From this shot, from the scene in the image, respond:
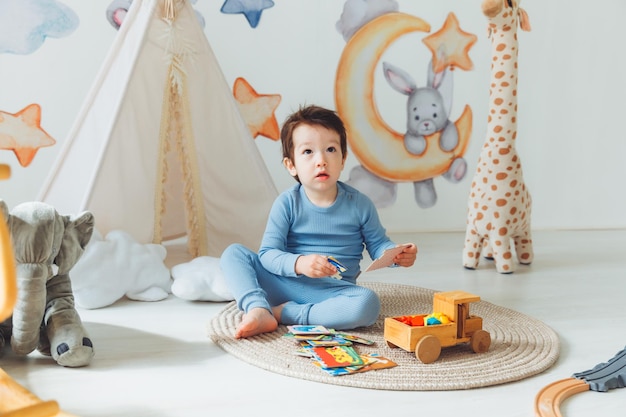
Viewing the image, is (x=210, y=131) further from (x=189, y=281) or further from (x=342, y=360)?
(x=342, y=360)

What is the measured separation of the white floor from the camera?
4.10 feet

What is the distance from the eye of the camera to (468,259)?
7.95 feet

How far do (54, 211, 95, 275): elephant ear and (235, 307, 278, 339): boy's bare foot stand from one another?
39cm

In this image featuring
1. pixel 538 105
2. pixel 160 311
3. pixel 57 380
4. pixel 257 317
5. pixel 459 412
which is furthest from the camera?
pixel 538 105

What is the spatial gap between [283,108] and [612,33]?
1.54m

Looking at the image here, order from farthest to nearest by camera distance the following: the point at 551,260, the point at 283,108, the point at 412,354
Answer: the point at 283,108
the point at 551,260
the point at 412,354

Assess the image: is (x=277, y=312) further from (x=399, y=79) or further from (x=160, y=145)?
(x=399, y=79)

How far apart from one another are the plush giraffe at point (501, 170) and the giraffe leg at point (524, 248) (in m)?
0.08

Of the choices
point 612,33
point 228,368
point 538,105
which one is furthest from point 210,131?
point 612,33

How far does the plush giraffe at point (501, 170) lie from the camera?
7.69 feet

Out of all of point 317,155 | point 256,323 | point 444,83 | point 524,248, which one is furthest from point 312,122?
point 444,83

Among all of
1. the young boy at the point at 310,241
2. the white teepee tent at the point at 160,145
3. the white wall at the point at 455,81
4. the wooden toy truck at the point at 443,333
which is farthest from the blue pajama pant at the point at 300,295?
the white wall at the point at 455,81

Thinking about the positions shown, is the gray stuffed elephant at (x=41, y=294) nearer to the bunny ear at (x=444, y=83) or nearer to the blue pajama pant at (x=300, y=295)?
the blue pajama pant at (x=300, y=295)

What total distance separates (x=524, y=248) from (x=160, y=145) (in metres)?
1.28
